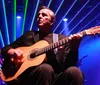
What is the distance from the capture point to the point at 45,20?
7.79 ft

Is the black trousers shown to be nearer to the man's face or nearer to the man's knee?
the man's knee

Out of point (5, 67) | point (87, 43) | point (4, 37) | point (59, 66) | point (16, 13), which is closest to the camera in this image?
point (59, 66)

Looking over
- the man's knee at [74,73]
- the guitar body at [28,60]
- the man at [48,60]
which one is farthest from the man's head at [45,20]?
the man's knee at [74,73]

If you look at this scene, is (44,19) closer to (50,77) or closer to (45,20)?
(45,20)

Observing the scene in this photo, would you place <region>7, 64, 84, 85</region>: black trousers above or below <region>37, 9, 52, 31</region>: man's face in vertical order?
below

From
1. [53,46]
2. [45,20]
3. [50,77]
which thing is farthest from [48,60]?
[45,20]

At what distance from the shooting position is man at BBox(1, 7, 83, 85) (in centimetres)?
180

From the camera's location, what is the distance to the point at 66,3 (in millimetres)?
6992

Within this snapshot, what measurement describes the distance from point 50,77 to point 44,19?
783 millimetres

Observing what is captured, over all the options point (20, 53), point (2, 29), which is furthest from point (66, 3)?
point (20, 53)

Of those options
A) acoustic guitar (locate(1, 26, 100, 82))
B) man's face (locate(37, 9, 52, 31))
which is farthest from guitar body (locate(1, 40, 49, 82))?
man's face (locate(37, 9, 52, 31))

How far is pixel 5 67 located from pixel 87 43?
7570mm

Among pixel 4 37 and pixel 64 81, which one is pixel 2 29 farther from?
pixel 64 81

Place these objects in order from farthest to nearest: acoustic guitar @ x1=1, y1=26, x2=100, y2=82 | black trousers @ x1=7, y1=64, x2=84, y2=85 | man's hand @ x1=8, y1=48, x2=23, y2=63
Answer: man's hand @ x1=8, y1=48, x2=23, y2=63
acoustic guitar @ x1=1, y1=26, x2=100, y2=82
black trousers @ x1=7, y1=64, x2=84, y2=85
